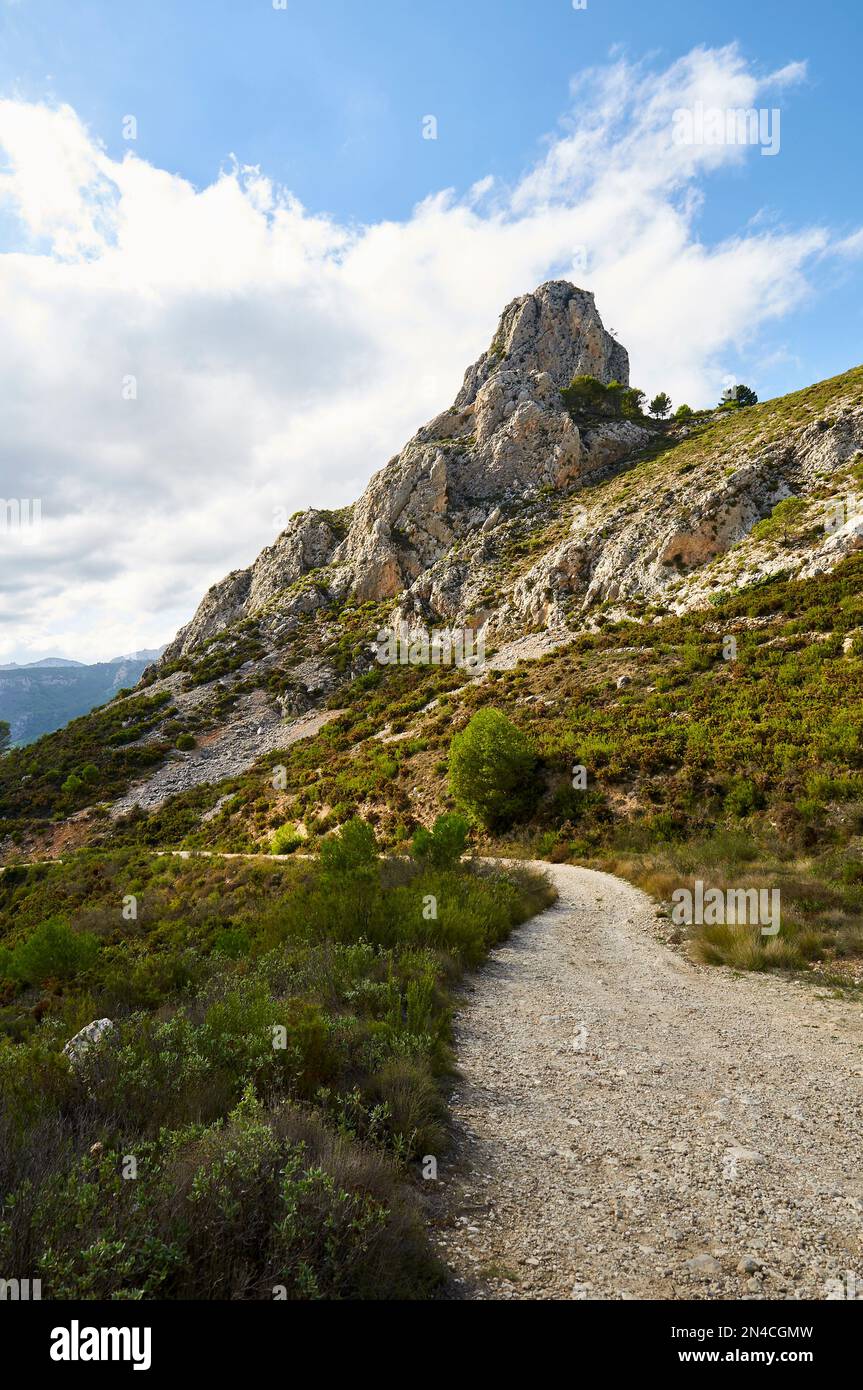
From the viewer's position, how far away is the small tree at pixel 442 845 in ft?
49.5

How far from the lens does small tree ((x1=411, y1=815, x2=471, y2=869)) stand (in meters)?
15.1

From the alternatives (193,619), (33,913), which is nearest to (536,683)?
(33,913)

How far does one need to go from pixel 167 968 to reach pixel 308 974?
3.40 meters

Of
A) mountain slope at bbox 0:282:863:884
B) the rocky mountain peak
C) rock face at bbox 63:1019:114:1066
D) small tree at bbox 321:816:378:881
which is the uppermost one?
the rocky mountain peak

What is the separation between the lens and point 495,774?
23.6 meters

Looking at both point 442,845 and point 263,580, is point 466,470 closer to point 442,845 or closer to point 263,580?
point 263,580

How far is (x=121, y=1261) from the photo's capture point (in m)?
2.59
